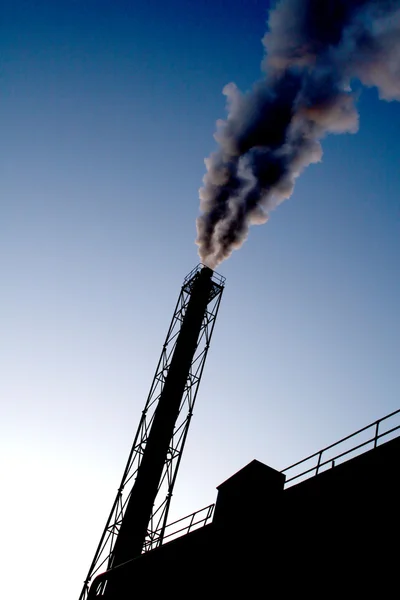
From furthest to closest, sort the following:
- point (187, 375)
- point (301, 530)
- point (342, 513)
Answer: point (187, 375), point (301, 530), point (342, 513)

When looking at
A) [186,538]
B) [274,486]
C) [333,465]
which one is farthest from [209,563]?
[333,465]

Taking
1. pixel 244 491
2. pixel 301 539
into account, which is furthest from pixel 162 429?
pixel 301 539

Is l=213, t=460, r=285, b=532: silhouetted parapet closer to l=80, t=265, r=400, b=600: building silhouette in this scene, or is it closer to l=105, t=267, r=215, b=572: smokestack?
l=80, t=265, r=400, b=600: building silhouette

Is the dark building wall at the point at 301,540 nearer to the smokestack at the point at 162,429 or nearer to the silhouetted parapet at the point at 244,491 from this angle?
the silhouetted parapet at the point at 244,491

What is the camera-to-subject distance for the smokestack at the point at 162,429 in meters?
13.2

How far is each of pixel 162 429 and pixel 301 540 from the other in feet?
28.5

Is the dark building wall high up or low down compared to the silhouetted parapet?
down

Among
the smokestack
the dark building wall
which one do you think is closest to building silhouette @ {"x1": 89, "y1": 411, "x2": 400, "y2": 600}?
the dark building wall

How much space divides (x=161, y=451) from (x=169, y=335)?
5410 millimetres

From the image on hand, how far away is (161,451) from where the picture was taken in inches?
583

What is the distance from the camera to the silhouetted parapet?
9.12 metres

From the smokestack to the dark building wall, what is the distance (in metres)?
3.20

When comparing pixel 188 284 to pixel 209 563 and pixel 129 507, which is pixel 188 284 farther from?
pixel 209 563

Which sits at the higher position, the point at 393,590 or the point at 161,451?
the point at 161,451
